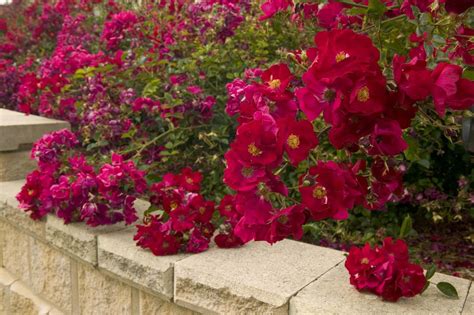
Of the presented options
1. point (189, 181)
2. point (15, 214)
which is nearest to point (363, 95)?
point (189, 181)

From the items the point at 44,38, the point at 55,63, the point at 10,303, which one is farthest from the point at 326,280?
the point at 44,38

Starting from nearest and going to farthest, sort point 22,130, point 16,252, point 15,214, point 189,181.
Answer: point 189,181
point 15,214
point 16,252
point 22,130

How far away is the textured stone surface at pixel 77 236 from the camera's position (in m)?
2.22

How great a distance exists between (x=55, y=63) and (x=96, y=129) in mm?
850

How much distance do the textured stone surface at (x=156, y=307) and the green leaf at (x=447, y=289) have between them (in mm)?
827

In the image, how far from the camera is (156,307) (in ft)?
6.59

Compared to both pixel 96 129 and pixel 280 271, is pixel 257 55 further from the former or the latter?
pixel 280 271

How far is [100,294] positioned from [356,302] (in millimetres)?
1210

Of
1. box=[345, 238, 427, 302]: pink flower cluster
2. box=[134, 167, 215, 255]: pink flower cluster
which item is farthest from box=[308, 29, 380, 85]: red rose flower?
box=[134, 167, 215, 255]: pink flower cluster

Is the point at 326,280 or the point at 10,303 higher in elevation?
the point at 326,280

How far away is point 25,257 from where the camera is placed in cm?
283

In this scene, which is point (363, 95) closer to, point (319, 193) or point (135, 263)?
point (319, 193)

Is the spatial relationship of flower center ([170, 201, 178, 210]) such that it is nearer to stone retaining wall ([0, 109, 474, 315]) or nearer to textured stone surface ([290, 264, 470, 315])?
stone retaining wall ([0, 109, 474, 315])

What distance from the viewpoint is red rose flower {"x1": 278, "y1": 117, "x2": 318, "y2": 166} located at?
1.12 meters
